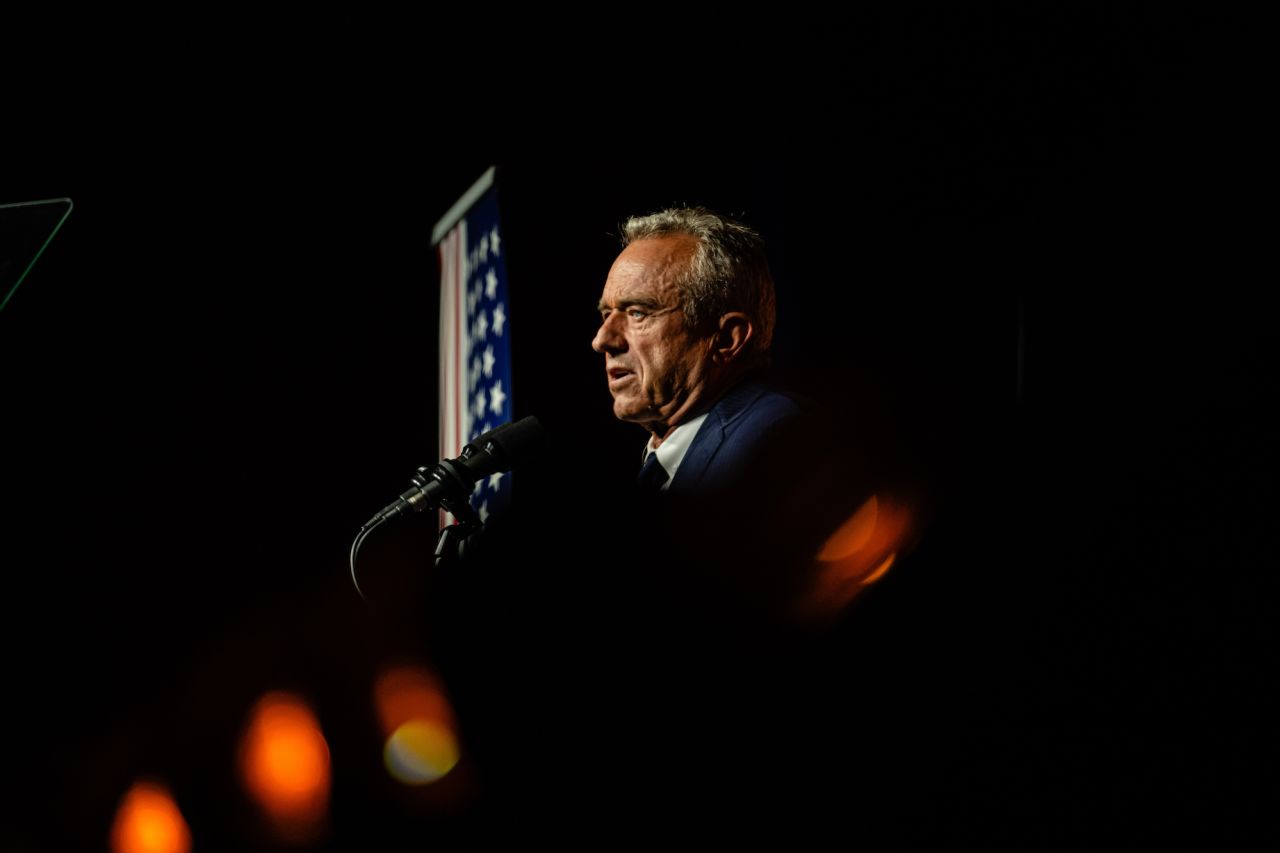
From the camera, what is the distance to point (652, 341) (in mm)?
1821

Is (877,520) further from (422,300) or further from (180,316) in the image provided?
(180,316)

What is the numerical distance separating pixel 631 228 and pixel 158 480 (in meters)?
1.86

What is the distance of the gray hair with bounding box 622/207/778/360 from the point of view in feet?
5.98

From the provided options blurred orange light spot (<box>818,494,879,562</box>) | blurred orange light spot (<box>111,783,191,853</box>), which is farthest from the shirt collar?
blurred orange light spot (<box>111,783,191,853</box>)

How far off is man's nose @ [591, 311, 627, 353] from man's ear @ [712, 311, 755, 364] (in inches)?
9.3

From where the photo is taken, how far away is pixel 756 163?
256 centimetres

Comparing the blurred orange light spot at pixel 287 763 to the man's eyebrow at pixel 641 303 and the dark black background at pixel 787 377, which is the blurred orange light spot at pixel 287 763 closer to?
the dark black background at pixel 787 377

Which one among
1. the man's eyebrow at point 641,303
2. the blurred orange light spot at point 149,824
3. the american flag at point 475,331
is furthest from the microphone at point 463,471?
the blurred orange light spot at point 149,824

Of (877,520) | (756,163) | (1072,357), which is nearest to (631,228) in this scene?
(756,163)

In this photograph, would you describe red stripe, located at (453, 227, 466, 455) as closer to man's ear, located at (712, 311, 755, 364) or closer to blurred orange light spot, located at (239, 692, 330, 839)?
blurred orange light spot, located at (239, 692, 330, 839)

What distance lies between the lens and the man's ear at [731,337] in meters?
1.83

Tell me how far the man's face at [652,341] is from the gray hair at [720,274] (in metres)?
0.03

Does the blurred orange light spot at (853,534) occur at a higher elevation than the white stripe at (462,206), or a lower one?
lower

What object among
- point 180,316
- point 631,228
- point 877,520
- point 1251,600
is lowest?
point 1251,600
